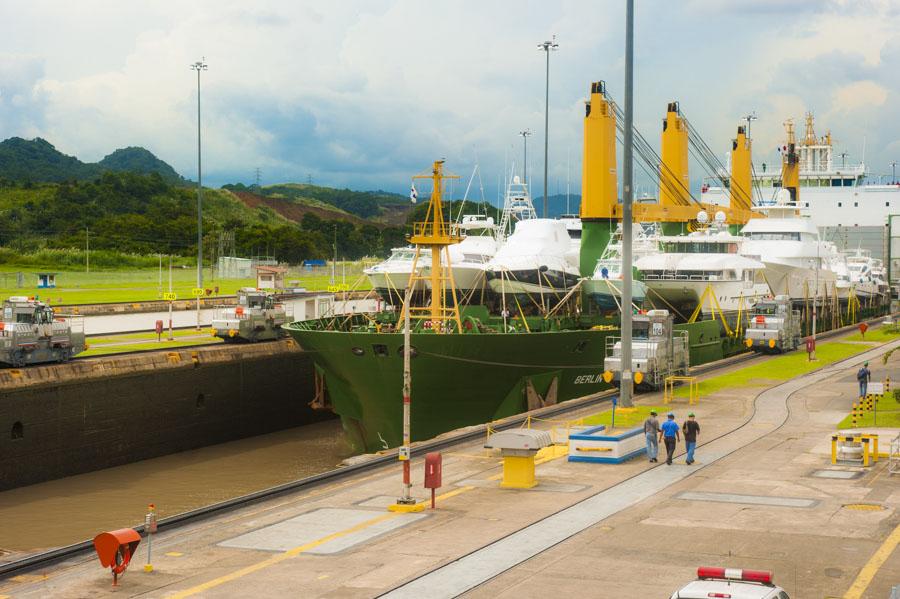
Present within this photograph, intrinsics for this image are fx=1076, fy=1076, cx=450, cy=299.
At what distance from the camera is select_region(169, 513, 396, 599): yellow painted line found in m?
15.2

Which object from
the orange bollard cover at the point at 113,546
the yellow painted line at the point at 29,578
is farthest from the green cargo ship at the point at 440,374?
the orange bollard cover at the point at 113,546

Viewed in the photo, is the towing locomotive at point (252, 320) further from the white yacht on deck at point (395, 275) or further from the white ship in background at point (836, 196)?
the white ship in background at point (836, 196)

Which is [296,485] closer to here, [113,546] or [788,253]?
[113,546]

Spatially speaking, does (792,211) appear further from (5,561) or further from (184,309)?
(5,561)

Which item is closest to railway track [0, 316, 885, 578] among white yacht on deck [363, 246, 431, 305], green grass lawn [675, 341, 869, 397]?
green grass lawn [675, 341, 869, 397]

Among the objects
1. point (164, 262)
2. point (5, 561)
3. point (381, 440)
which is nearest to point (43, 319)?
point (381, 440)

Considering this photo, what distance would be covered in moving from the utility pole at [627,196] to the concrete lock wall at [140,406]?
18324 mm

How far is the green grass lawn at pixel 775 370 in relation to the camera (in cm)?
3750

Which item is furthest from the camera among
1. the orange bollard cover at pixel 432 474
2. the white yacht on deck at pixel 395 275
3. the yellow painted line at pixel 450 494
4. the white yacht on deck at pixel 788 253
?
the white yacht on deck at pixel 788 253

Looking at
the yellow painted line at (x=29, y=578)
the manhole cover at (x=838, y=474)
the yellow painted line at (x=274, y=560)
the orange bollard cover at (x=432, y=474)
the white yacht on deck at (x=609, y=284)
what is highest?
the white yacht on deck at (x=609, y=284)

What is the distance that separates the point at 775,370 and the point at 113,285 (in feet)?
182

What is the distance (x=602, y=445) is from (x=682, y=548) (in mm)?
7528

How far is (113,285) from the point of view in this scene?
8206 centimetres

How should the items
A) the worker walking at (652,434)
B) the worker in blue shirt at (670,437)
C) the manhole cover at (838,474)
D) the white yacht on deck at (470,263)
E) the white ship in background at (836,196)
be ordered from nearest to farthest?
the manhole cover at (838,474) < the worker in blue shirt at (670,437) < the worker walking at (652,434) < the white yacht on deck at (470,263) < the white ship in background at (836,196)
